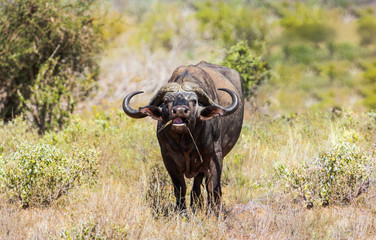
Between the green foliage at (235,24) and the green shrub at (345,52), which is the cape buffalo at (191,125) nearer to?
the green foliage at (235,24)

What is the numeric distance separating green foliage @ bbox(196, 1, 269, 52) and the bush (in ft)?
23.2

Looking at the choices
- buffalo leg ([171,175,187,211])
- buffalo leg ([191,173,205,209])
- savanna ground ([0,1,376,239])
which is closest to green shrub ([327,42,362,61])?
savanna ground ([0,1,376,239])

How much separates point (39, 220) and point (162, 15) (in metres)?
30.7

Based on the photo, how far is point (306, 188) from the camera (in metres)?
6.22

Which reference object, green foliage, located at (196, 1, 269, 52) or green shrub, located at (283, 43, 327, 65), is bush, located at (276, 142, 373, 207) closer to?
green foliage, located at (196, 1, 269, 52)

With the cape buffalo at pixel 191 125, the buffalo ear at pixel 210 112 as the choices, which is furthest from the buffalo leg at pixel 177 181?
the buffalo ear at pixel 210 112

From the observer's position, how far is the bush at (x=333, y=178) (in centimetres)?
630

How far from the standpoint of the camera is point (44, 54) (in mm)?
12000

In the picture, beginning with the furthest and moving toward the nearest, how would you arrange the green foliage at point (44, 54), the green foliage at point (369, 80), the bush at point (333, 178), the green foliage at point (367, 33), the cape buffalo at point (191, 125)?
the green foliage at point (369, 80), the green foliage at point (367, 33), the green foliage at point (44, 54), the bush at point (333, 178), the cape buffalo at point (191, 125)

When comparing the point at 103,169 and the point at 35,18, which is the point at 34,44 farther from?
the point at 103,169

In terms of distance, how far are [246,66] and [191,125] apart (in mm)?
6175

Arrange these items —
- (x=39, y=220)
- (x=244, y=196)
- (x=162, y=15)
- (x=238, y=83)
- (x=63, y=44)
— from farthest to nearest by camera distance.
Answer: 1. (x=162, y=15)
2. (x=63, y=44)
3. (x=238, y=83)
4. (x=244, y=196)
5. (x=39, y=220)

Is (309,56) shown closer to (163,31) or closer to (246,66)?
(163,31)

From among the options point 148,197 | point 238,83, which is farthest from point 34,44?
point 148,197
